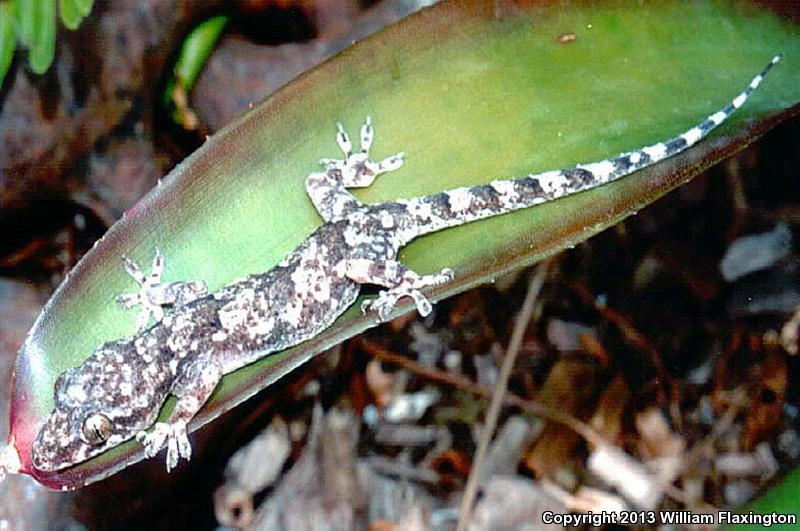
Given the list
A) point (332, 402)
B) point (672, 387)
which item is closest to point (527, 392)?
point (672, 387)

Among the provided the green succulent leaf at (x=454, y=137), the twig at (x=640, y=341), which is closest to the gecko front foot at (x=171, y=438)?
the green succulent leaf at (x=454, y=137)

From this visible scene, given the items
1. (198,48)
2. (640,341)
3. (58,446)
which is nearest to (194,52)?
(198,48)

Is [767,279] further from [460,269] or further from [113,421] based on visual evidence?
[113,421]

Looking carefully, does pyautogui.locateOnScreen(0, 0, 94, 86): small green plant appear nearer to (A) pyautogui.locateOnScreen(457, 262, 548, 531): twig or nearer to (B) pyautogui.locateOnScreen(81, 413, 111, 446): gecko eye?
(B) pyautogui.locateOnScreen(81, 413, 111, 446): gecko eye

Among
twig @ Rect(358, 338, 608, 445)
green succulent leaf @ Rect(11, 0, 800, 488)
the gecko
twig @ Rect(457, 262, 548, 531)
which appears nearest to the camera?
green succulent leaf @ Rect(11, 0, 800, 488)

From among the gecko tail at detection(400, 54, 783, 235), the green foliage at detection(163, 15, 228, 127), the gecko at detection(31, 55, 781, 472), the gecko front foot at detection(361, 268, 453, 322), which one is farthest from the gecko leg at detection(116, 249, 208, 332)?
the green foliage at detection(163, 15, 228, 127)
